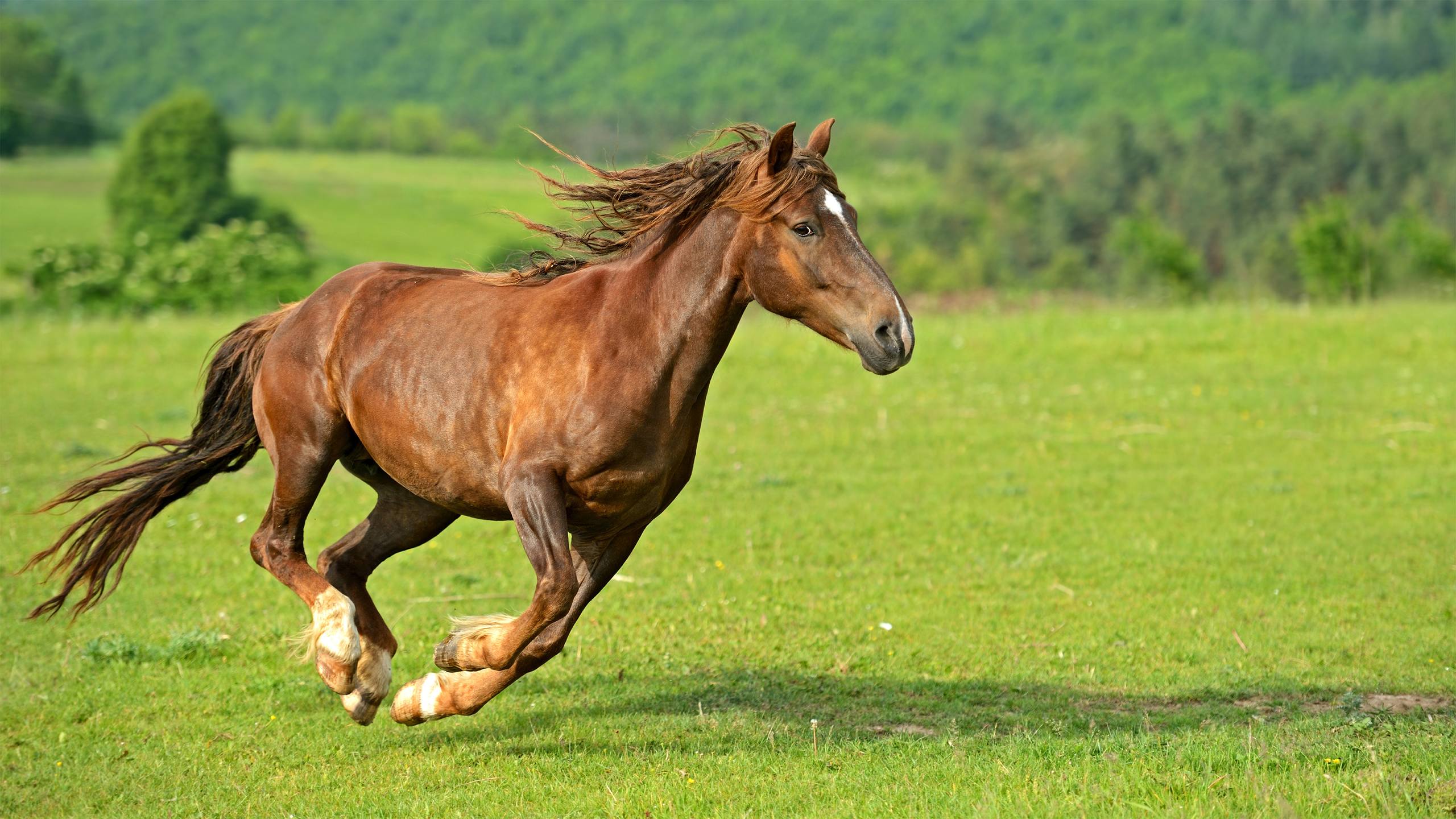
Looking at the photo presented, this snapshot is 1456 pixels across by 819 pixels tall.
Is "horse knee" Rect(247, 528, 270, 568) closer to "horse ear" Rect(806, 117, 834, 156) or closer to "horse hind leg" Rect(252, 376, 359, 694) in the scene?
"horse hind leg" Rect(252, 376, 359, 694)

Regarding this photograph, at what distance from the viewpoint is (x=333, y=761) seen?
6.64 m

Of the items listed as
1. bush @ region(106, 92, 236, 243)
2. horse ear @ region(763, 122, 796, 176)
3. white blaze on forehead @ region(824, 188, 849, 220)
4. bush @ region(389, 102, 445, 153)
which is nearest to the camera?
horse ear @ region(763, 122, 796, 176)

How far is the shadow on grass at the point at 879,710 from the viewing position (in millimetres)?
6859

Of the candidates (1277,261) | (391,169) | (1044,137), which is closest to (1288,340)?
(1277,261)

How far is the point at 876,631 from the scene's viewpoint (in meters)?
9.09

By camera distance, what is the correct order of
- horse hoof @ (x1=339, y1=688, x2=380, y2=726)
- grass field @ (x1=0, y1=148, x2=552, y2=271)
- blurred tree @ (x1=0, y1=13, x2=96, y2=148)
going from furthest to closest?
blurred tree @ (x1=0, y1=13, x2=96, y2=148) < grass field @ (x1=0, y1=148, x2=552, y2=271) < horse hoof @ (x1=339, y1=688, x2=380, y2=726)

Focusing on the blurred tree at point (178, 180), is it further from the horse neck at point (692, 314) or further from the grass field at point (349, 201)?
the horse neck at point (692, 314)

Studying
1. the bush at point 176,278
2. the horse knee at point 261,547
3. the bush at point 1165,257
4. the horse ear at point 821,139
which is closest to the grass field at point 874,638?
the horse knee at point 261,547

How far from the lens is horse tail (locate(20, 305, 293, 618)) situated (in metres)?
7.59

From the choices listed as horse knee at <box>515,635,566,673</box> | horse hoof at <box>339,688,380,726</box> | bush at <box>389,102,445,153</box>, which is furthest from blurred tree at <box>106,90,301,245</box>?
Answer: horse knee at <box>515,635,566,673</box>

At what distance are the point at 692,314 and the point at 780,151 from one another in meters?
0.85

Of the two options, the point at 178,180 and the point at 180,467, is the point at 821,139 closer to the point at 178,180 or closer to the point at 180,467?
the point at 180,467

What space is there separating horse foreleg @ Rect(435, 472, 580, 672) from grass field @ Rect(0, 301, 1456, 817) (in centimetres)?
63

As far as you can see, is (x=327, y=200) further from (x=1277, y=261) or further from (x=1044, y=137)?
(x=1044, y=137)
